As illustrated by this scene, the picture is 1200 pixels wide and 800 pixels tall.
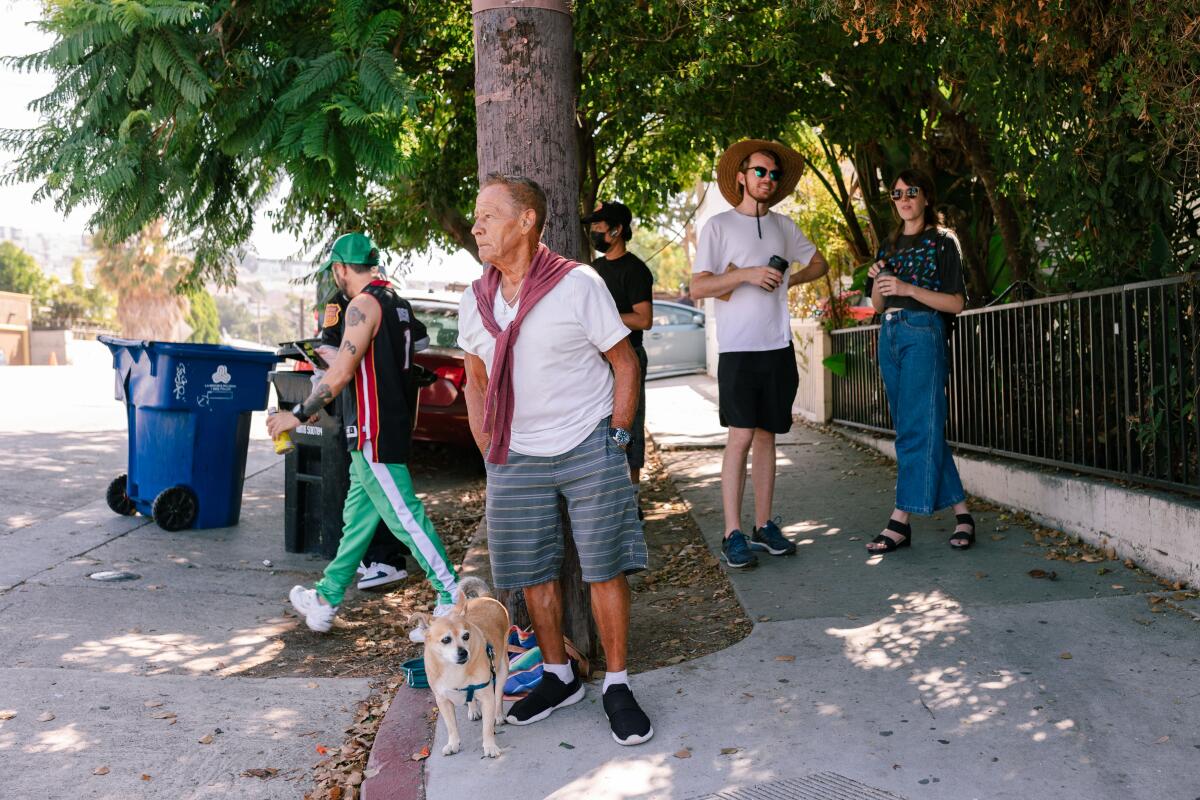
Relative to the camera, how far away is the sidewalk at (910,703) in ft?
10.4

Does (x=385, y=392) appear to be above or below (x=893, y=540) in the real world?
above

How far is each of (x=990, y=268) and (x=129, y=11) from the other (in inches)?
278

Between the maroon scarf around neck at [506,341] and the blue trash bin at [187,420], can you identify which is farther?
the blue trash bin at [187,420]

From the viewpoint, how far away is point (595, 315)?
11.6ft

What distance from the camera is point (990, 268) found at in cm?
920

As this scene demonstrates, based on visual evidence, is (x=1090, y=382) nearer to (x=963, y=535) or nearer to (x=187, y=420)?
(x=963, y=535)

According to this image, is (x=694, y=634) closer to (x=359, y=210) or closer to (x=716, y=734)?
(x=716, y=734)

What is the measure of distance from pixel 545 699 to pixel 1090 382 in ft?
12.0

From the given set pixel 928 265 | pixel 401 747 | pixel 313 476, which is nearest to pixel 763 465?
pixel 928 265

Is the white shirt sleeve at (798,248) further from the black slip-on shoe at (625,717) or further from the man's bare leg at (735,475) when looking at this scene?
the black slip-on shoe at (625,717)

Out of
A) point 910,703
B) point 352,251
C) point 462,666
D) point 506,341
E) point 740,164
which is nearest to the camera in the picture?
point 462,666

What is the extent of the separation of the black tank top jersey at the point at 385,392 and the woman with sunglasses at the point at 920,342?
2441 mm

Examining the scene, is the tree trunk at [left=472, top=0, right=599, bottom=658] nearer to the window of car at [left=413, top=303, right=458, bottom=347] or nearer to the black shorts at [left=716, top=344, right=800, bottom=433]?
the black shorts at [left=716, top=344, right=800, bottom=433]

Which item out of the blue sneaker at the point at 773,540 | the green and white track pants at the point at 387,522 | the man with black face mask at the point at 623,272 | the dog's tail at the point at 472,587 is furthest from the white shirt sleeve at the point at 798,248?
the dog's tail at the point at 472,587
